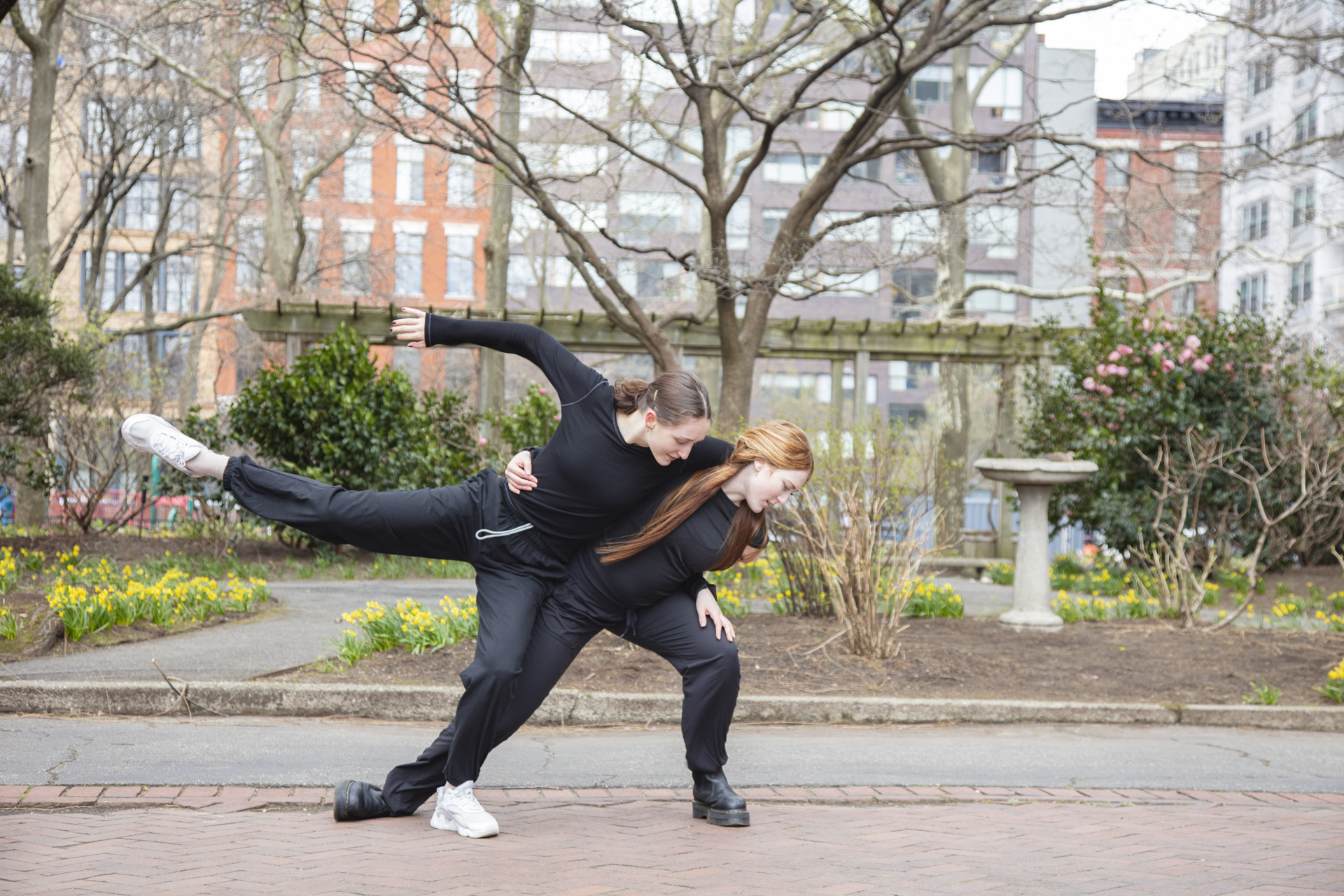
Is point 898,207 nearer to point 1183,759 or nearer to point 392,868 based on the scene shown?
point 1183,759

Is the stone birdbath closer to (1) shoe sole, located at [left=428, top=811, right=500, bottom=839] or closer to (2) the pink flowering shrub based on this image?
(2) the pink flowering shrub

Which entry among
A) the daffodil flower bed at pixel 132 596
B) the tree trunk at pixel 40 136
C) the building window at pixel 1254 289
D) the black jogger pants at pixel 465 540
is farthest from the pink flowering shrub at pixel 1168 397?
the building window at pixel 1254 289

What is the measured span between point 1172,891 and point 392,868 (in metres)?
2.38

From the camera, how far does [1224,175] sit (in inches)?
406

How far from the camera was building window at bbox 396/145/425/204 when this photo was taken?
4369cm

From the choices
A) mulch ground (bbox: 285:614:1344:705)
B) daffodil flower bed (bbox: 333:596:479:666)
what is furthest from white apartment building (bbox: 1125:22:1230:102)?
daffodil flower bed (bbox: 333:596:479:666)

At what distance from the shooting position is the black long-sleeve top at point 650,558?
4211 mm

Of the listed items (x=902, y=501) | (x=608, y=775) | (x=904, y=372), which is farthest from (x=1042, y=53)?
(x=608, y=775)

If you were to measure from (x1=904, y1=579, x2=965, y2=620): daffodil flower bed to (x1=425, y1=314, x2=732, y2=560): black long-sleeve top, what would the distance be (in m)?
5.18

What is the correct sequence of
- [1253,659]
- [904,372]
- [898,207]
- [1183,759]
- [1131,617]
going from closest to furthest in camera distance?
1. [1183,759]
2. [1253,659]
3. [1131,617]
4. [898,207]
5. [904,372]

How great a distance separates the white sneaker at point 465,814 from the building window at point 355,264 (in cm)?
2724

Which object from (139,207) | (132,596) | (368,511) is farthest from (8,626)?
(139,207)

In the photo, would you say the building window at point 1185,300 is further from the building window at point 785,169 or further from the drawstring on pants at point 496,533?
the building window at point 785,169

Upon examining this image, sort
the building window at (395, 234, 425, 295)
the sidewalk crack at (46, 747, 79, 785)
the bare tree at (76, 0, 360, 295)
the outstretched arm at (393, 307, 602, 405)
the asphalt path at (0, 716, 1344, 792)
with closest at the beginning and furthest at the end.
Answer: the outstretched arm at (393, 307, 602, 405) < the sidewalk crack at (46, 747, 79, 785) < the asphalt path at (0, 716, 1344, 792) < the bare tree at (76, 0, 360, 295) < the building window at (395, 234, 425, 295)
